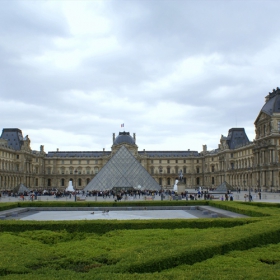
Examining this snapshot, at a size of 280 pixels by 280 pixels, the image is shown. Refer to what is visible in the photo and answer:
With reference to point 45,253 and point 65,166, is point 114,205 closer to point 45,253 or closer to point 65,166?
point 45,253

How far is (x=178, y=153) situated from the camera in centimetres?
11025

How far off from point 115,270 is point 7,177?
70.8 m

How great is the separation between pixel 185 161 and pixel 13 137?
4499 centimetres

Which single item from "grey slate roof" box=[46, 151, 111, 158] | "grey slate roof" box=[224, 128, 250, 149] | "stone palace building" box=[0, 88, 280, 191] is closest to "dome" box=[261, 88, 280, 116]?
"stone palace building" box=[0, 88, 280, 191]

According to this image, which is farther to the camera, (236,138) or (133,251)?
(236,138)

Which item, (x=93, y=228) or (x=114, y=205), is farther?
(x=114, y=205)

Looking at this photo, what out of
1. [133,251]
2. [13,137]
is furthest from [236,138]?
[133,251]

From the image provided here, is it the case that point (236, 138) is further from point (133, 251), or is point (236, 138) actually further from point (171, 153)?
point (133, 251)

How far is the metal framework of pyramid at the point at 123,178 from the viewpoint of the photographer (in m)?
52.5

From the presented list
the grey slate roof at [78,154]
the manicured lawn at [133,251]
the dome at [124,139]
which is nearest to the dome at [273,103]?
the dome at [124,139]

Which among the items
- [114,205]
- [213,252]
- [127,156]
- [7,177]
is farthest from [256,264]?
[7,177]

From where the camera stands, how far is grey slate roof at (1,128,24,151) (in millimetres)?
83875

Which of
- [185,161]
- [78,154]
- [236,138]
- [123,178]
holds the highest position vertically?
[236,138]

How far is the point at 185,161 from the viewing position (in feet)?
351
